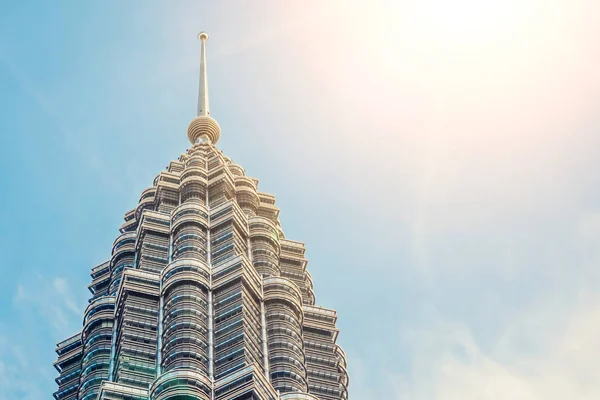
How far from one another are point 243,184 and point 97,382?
185 ft

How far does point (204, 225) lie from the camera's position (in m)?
156

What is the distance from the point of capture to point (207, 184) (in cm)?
17438

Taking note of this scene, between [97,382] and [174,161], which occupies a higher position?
[174,161]

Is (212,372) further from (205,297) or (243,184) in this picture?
Result: (243,184)

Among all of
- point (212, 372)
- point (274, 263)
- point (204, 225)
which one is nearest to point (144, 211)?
point (204, 225)

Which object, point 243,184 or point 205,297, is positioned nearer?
point 205,297

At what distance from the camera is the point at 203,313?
133 meters

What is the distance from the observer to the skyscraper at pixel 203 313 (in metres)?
122

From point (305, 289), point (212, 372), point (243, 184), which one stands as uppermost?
point (243, 184)

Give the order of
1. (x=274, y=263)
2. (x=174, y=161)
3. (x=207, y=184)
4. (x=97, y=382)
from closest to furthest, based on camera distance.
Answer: (x=97, y=382), (x=274, y=263), (x=207, y=184), (x=174, y=161)

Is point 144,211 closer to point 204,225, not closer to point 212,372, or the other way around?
point 204,225

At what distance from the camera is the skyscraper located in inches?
4815

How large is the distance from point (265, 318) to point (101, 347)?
21.6m

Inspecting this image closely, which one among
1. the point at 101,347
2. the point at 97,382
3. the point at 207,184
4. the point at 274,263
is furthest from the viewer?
the point at 207,184
